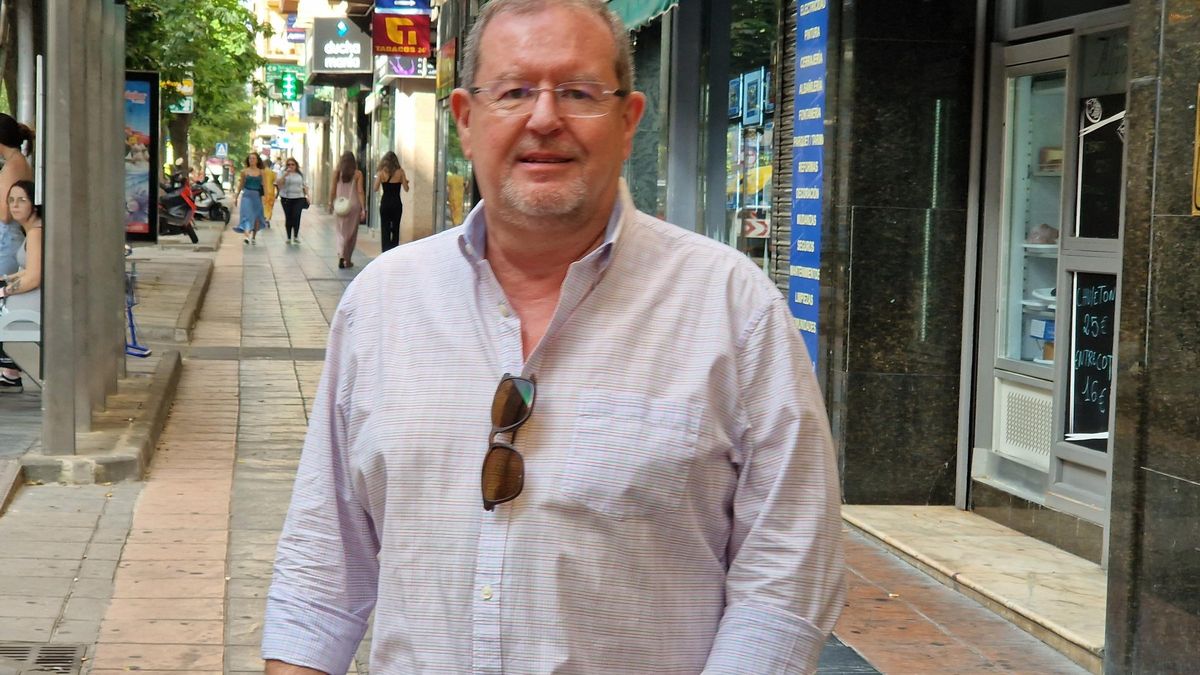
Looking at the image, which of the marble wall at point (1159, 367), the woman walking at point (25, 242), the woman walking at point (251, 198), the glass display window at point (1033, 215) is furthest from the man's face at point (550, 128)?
the woman walking at point (251, 198)

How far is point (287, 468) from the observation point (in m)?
8.69

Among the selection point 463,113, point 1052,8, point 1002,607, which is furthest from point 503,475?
point 1052,8

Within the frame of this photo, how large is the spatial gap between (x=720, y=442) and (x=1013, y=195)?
5.65 metres

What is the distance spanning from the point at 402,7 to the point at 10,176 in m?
17.5

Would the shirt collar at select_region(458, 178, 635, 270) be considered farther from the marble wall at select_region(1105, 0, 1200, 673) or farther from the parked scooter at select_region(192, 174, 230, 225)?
the parked scooter at select_region(192, 174, 230, 225)

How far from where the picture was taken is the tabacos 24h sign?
36.2 metres

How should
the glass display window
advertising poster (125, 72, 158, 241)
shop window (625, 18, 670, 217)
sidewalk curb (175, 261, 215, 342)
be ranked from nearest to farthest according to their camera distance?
1. the glass display window
2. shop window (625, 18, 670, 217)
3. sidewalk curb (175, 261, 215, 342)
4. advertising poster (125, 72, 158, 241)

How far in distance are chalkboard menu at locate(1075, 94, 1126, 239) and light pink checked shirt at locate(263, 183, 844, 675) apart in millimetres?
4758

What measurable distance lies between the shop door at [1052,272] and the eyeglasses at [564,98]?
471 cm

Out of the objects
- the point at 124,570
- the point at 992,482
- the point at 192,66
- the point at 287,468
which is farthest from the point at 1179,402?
the point at 192,66

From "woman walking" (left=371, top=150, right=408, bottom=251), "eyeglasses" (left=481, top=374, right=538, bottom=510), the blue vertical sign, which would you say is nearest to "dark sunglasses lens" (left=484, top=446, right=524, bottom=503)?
"eyeglasses" (left=481, top=374, right=538, bottom=510)

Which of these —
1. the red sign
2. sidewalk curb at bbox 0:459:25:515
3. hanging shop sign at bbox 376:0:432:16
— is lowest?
sidewalk curb at bbox 0:459:25:515

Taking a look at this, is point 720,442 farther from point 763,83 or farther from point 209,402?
point 209,402

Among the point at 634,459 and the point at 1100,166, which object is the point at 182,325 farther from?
the point at 634,459
